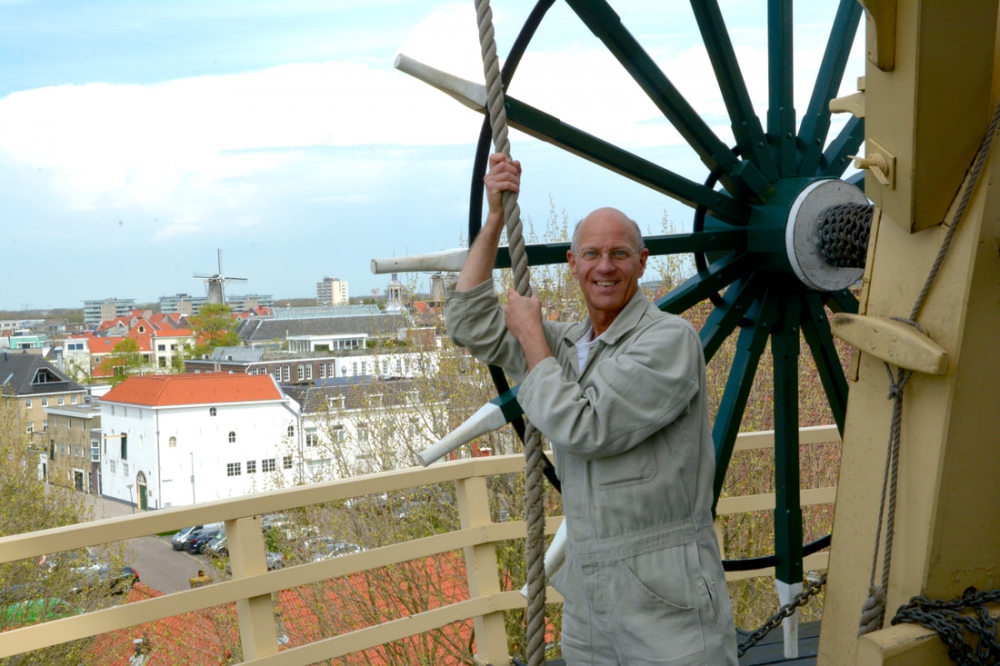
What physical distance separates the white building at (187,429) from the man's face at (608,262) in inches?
1654

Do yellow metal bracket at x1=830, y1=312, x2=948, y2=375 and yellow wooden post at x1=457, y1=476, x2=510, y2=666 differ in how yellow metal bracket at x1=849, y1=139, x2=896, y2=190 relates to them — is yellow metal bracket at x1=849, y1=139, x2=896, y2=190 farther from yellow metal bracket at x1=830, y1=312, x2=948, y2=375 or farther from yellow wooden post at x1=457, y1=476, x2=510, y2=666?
yellow wooden post at x1=457, y1=476, x2=510, y2=666

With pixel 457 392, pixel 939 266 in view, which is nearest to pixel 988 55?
pixel 939 266

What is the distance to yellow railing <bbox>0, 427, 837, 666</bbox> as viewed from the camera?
2865 mm

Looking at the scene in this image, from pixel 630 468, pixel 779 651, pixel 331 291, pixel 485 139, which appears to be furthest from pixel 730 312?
pixel 331 291

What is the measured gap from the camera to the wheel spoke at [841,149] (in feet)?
12.2

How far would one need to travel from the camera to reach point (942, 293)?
7.07 ft

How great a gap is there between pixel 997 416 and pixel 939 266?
1.20 ft

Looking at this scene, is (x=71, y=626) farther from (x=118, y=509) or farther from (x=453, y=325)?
(x=118, y=509)

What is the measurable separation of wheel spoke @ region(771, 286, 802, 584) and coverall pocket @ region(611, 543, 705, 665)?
1.85m

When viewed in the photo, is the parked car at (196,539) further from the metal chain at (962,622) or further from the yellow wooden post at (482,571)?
the metal chain at (962,622)

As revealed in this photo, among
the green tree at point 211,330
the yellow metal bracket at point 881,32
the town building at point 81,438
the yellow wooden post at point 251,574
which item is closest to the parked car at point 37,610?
the yellow wooden post at point 251,574

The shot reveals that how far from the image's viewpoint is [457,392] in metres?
15.7

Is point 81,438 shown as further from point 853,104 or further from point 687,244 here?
point 853,104

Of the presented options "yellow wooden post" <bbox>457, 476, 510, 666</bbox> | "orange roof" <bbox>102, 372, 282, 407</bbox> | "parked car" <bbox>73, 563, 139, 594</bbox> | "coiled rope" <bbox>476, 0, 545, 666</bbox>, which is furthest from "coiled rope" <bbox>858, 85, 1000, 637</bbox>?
"orange roof" <bbox>102, 372, 282, 407</bbox>
